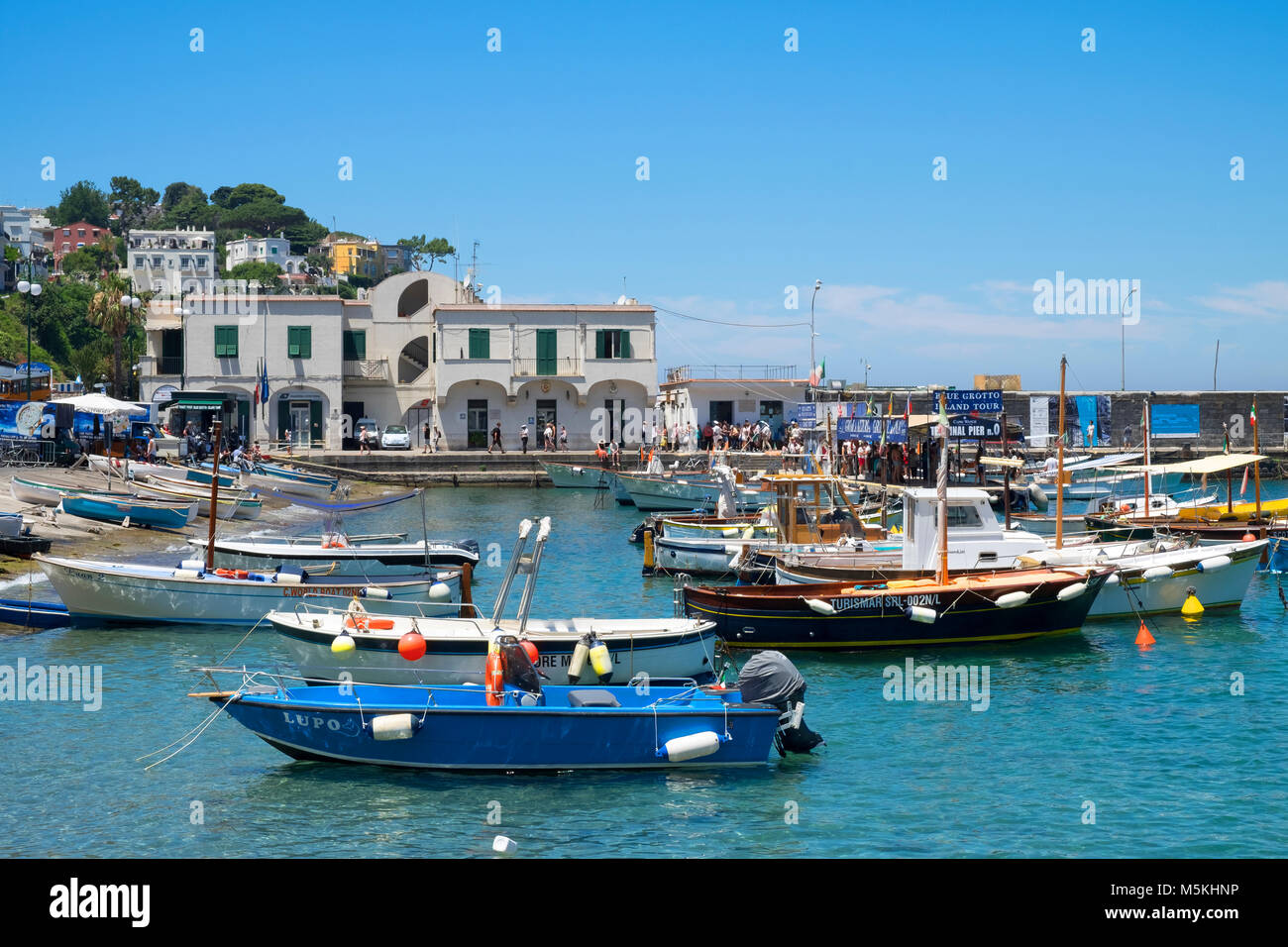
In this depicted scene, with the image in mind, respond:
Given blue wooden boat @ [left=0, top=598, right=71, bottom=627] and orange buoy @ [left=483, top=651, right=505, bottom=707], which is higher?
orange buoy @ [left=483, top=651, right=505, bottom=707]

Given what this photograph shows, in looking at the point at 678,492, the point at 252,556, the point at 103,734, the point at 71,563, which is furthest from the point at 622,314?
the point at 103,734

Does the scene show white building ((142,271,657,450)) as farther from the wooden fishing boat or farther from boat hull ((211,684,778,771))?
boat hull ((211,684,778,771))

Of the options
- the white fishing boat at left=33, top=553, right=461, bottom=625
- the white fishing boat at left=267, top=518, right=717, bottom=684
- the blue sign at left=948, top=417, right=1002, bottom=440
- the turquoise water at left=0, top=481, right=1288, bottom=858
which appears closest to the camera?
the turquoise water at left=0, top=481, right=1288, bottom=858

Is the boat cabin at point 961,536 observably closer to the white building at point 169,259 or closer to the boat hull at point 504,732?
the boat hull at point 504,732

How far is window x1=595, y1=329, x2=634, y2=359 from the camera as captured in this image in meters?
64.0

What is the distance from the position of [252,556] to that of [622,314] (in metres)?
38.8

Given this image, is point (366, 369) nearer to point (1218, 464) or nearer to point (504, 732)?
point (1218, 464)

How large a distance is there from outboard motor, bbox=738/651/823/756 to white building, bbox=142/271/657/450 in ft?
162

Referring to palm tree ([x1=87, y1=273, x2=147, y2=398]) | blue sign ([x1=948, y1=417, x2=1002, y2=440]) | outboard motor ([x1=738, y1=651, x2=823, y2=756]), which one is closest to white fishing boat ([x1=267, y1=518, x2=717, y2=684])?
outboard motor ([x1=738, y1=651, x2=823, y2=756])

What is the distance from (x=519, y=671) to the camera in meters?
15.2

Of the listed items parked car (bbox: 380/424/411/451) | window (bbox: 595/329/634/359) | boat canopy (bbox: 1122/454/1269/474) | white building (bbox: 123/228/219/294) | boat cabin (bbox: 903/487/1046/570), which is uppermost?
white building (bbox: 123/228/219/294)

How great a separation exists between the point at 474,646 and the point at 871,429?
101 feet

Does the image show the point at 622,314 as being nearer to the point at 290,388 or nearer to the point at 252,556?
the point at 290,388

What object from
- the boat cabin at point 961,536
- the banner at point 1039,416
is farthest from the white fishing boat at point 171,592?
the banner at point 1039,416
